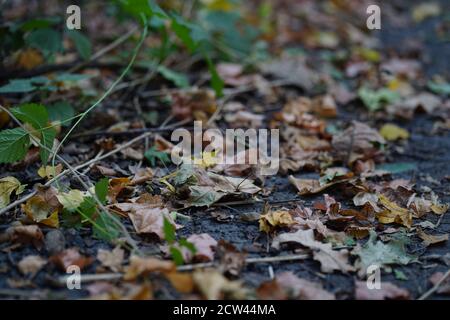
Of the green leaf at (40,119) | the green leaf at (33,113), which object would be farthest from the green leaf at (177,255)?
the green leaf at (33,113)

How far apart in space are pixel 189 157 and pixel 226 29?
5.57 ft

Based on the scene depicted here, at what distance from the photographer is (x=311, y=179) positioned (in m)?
2.26

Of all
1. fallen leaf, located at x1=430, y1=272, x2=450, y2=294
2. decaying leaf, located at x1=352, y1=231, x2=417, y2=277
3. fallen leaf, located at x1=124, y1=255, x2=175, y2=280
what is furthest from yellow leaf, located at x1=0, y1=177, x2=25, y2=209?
fallen leaf, located at x1=430, y1=272, x2=450, y2=294

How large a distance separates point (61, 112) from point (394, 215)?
1646 millimetres

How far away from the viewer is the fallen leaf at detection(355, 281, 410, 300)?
1.53m

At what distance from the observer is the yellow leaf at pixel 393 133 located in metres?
2.77

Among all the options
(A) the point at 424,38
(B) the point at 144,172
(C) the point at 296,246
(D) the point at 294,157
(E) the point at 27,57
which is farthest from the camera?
(A) the point at 424,38

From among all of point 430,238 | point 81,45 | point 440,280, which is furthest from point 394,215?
point 81,45

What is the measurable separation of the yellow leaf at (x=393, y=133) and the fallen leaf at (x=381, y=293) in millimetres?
1377

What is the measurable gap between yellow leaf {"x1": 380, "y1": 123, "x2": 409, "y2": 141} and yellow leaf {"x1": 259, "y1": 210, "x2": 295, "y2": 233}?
1.19 m

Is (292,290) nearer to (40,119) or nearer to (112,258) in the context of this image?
(112,258)

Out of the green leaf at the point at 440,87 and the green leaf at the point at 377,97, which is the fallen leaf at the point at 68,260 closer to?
the green leaf at the point at 377,97

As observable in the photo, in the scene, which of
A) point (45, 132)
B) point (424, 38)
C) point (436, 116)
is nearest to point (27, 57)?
point (45, 132)
